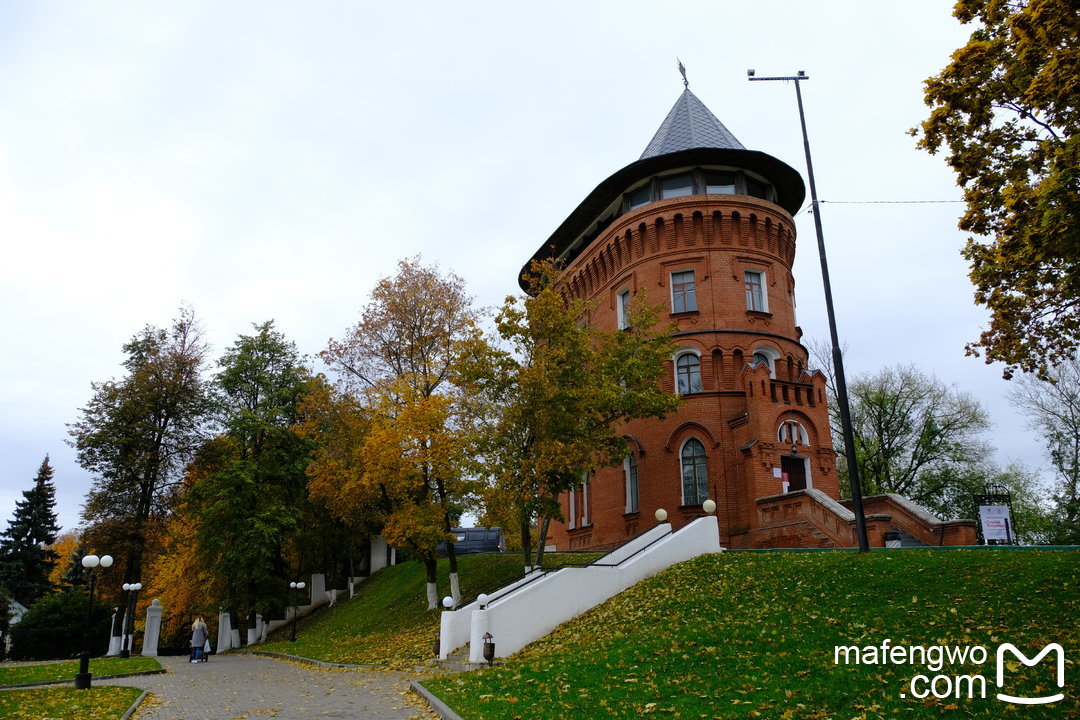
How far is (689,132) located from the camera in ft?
101

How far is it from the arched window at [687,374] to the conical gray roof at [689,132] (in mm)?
8194

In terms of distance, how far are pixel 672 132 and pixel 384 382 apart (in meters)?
16.6

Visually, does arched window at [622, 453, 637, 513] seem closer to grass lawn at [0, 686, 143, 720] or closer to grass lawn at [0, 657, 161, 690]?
grass lawn at [0, 657, 161, 690]

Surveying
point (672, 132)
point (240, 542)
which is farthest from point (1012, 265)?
point (240, 542)

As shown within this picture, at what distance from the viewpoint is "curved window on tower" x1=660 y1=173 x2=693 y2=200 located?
95.4 ft

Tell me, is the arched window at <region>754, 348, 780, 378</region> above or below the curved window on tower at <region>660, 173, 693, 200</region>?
below

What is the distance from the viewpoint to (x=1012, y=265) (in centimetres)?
1017

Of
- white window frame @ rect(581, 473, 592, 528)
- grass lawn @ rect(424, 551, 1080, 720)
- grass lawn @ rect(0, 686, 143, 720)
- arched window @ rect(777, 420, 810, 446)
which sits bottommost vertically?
grass lawn @ rect(0, 686, 143, 720)

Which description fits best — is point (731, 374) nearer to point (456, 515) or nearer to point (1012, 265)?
point (456, 515)

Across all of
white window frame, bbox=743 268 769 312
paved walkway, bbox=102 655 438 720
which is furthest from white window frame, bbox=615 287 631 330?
paved walkway, bbox=102 655 438 720

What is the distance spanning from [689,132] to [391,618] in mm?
22640

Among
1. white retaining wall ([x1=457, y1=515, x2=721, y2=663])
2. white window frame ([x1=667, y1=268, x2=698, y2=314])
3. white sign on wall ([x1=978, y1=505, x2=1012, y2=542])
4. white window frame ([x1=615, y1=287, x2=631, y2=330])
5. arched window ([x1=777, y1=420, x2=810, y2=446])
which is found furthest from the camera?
white window frame ([x1=615, y1=287, x2=631, y2=330])

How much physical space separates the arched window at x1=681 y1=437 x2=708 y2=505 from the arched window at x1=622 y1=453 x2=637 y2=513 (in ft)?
7.40

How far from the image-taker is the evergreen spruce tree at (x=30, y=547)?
5431cm
